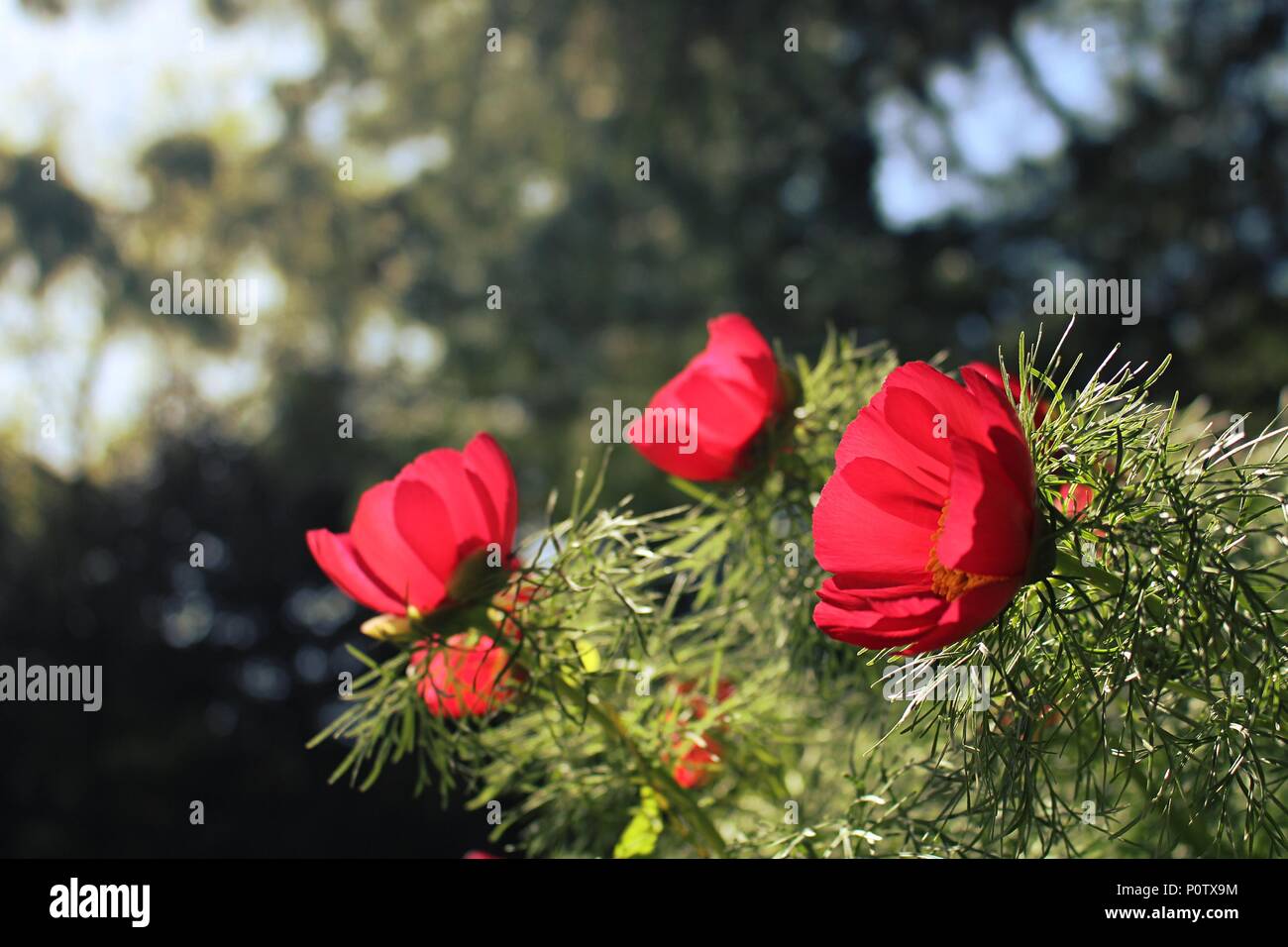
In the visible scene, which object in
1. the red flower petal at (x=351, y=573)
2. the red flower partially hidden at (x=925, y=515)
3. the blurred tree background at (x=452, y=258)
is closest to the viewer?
the red flower partially hidden at (x=925, y=515)

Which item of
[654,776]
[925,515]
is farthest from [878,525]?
[654,776]

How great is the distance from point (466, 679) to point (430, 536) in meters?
0.08

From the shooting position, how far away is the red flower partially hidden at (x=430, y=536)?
492 mm

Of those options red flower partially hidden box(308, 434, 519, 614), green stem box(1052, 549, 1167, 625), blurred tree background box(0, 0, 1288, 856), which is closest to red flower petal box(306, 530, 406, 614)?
red flower partially hidden box(308, 434, 519, 614)

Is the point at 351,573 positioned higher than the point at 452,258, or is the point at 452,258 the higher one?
the point at 452,258

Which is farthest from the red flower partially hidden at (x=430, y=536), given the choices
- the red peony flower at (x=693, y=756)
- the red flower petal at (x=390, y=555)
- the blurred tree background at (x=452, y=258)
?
the blurred tree background at (x=452, y=258)

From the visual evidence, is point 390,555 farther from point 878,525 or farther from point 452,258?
point 452,258

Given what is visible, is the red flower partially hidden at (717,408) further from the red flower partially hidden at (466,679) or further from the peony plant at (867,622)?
the red flower partially hidden at (466,679)

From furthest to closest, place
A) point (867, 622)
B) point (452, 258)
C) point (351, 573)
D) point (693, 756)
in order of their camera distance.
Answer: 1. point (452, 258)
2. point (693, 756)
3. point (351, 573)
4. point (867, 622)

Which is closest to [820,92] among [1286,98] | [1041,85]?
[1041,85]

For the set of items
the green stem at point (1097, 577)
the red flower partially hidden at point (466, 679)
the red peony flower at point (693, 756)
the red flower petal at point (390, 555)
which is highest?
the red flower petal at point (390, 555)

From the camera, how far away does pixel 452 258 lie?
5270mm

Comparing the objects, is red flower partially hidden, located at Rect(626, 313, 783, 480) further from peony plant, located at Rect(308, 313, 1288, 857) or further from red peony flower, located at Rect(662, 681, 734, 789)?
red peony flower, located at Rect(662, 681, 734, 789)

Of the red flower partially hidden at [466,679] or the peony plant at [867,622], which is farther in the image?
the red flower partially hidden at [466,679]
